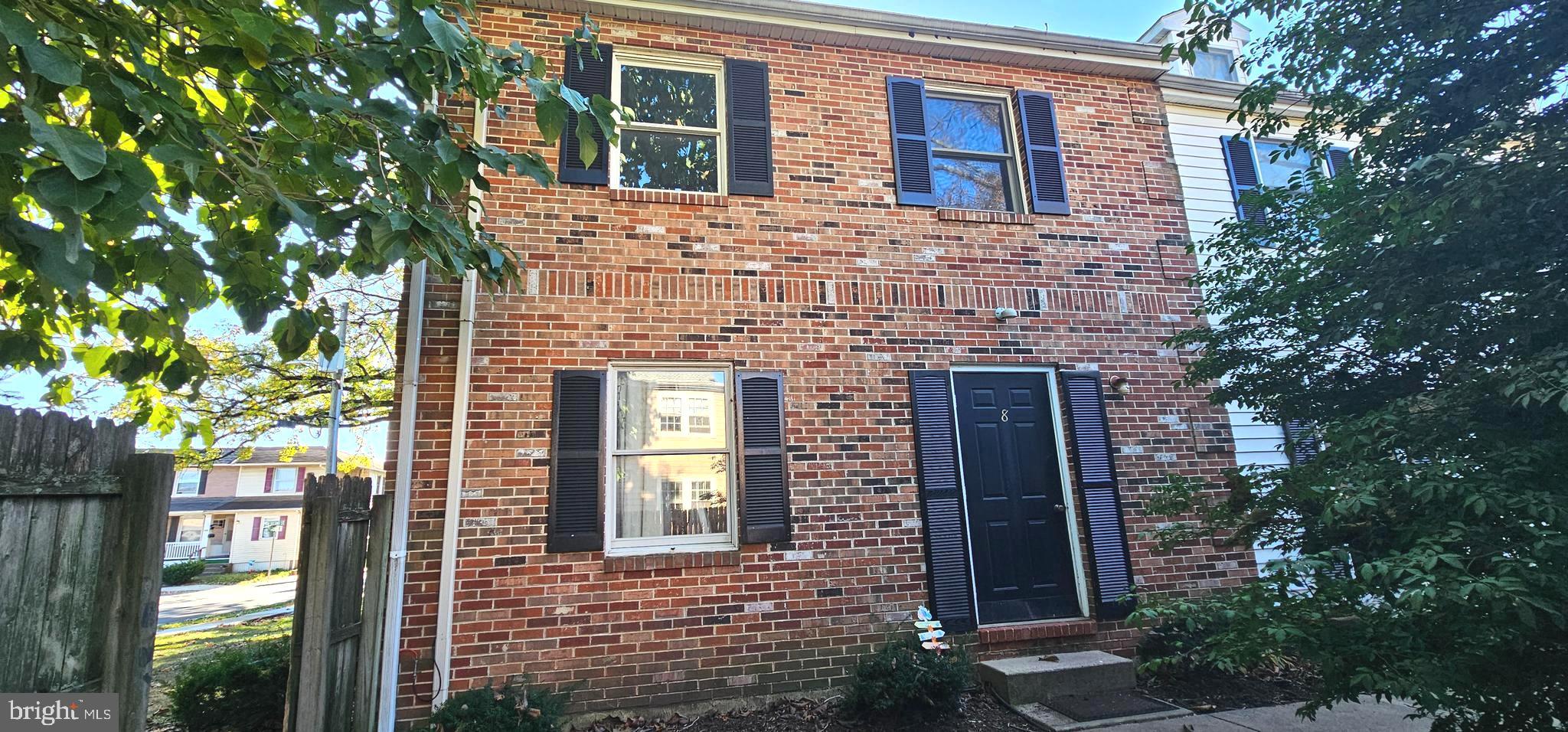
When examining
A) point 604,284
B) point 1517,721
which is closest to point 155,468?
point 604,284

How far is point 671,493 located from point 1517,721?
4.41 m

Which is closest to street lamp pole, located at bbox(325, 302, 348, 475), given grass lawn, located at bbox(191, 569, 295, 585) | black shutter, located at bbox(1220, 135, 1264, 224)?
black shutter, located at bbox(1220, 135, 1264, 224)

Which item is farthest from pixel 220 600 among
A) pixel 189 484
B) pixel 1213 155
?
pixel 1213 155

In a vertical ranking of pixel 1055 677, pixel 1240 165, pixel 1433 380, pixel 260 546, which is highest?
pixel 1240 165

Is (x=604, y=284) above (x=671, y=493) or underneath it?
above

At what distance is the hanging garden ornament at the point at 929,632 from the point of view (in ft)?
15.0

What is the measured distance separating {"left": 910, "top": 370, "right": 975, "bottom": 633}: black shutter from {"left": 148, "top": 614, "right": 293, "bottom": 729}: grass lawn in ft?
15.1

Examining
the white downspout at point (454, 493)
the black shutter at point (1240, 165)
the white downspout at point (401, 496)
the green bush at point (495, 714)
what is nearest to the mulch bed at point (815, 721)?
the green bush at point (495, 714)

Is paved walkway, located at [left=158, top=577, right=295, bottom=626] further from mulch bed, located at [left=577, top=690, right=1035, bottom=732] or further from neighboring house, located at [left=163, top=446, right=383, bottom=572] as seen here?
mulch bed, located at [left=577, top=690, right=1035, bottom=732]

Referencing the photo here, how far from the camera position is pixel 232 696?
4.34 meters

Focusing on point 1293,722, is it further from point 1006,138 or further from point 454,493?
point 454,493

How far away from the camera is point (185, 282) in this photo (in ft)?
8.78

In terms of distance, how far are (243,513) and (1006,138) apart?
127 ft

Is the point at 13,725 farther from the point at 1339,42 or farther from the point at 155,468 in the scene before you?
the point at 1339,42
